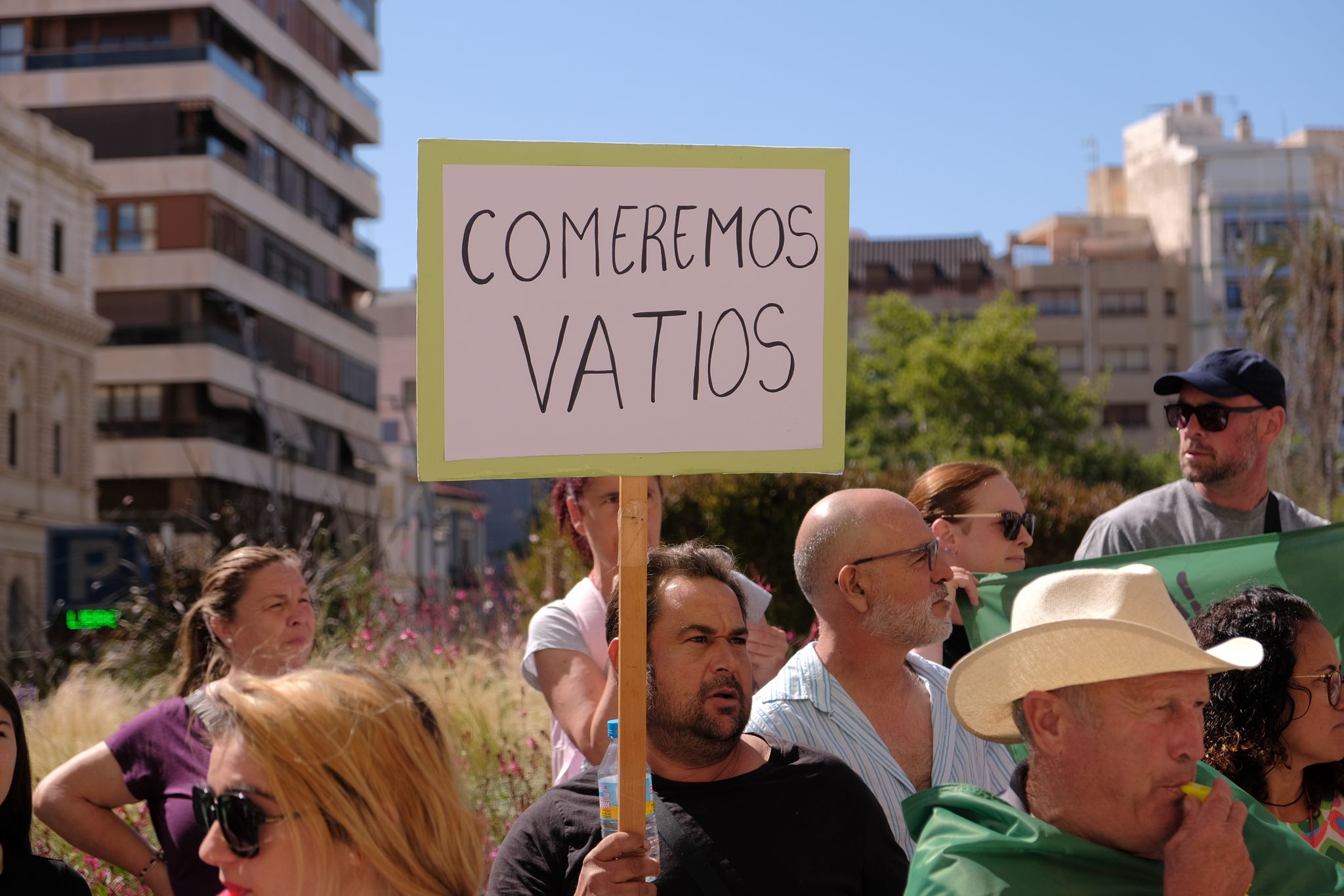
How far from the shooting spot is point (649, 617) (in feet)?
12.8

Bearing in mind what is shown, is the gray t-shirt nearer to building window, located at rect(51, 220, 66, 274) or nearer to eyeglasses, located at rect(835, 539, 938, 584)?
eyeglasses, located at rect(835, 539, 938, 584)

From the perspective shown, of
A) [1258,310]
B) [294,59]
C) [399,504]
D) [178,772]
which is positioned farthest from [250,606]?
[399,504]

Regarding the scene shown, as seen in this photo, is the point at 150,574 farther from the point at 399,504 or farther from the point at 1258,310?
the point at 399,504

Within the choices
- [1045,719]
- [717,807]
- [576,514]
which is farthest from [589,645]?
[1045,719]

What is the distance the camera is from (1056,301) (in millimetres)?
90125

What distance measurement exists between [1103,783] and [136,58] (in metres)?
60.4

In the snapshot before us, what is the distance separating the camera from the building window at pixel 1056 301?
89688mm

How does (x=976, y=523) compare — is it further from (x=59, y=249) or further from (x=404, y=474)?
(x=404, y=474)

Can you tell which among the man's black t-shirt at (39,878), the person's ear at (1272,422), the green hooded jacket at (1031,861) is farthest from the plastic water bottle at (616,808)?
the person's ear at (1272,422)

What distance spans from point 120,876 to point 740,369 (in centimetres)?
394

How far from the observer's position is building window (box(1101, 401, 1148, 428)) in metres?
89.3

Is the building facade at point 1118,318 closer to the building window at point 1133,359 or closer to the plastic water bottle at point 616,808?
the building window at point 1133,359

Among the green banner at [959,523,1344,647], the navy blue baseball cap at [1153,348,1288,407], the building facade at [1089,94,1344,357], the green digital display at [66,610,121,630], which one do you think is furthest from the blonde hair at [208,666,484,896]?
the building facade at [1089,94,1344,357]

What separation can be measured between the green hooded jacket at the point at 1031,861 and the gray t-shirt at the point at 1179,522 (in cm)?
220
